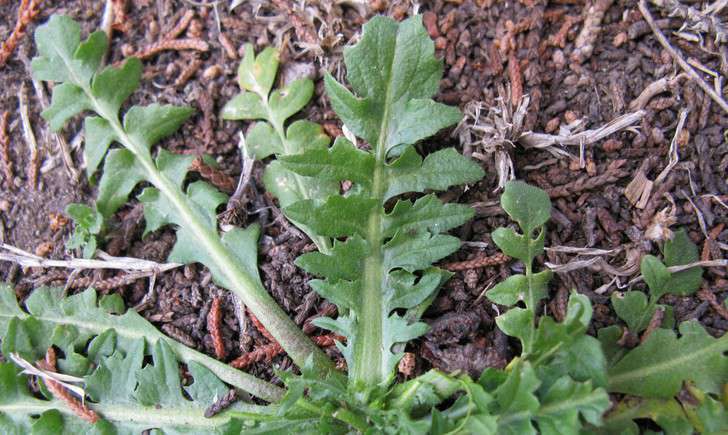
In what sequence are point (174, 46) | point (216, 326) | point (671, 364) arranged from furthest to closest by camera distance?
1. point (174, 46)
2. point (216, 326)
3. point (671, 364)

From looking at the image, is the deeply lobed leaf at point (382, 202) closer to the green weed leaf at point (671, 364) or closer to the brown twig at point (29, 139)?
the green weed leaf at point (671, 364)

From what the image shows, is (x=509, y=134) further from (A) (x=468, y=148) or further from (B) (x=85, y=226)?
(B) (x=85, y=226)

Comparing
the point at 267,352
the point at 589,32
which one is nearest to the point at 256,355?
the point at 267,352

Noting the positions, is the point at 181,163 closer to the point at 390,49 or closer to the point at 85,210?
the point at 85,210

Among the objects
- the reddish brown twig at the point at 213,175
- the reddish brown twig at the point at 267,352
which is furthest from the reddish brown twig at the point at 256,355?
the reddish brown twig at the point at 213,175

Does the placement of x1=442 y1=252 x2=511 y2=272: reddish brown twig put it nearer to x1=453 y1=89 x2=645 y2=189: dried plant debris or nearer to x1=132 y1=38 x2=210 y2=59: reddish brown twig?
x1=453 y1=89 x2=645 y2=189: dried plant debris

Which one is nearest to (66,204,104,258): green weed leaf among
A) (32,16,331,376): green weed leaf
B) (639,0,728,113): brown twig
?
(32,16,331,376): green weed leaf
